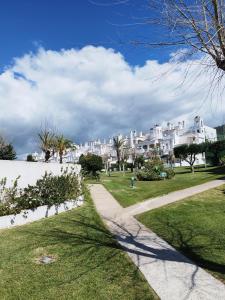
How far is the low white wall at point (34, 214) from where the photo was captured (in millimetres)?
11123

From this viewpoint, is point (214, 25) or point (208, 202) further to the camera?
point (208, 202)

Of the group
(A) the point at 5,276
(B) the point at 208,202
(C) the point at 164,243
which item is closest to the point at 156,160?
(B) the point at 208,202

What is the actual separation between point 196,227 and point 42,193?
6337mm

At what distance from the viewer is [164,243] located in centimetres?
860

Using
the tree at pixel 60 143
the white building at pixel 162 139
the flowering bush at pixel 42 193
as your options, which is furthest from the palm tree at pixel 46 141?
the white building at pixel 162 139

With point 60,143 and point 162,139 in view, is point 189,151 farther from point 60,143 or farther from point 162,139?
point 162,139

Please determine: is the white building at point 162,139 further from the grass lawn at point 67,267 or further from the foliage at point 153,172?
the grass lawn at point 67,267

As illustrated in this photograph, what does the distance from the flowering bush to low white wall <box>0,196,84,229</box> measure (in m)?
0.19

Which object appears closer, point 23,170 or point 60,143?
point 23,170

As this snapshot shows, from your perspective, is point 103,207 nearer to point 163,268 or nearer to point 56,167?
point 56,167

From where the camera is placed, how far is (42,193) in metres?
13.6

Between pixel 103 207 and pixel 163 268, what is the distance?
28.6 ft

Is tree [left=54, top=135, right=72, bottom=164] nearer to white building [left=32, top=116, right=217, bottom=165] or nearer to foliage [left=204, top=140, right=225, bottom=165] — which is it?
foliage [left=204, top=140, right=225, bottom=165]

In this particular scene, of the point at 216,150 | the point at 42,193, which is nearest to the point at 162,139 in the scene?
the point at 216,150
